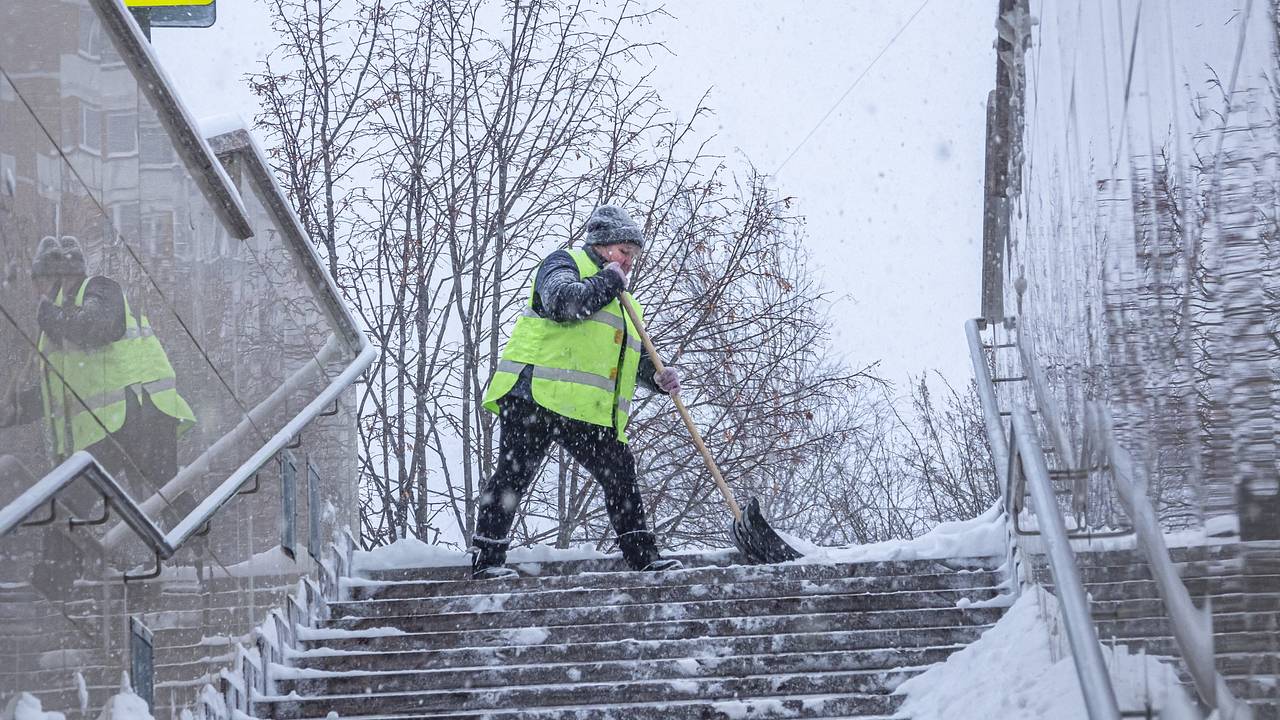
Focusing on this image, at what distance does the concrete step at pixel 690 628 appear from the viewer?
5.43m

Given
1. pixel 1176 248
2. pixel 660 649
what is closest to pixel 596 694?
pixel 660 649

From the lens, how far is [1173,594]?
2.28 metres

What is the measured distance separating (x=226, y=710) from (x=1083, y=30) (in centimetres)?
326

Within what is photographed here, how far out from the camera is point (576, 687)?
4.97 metres

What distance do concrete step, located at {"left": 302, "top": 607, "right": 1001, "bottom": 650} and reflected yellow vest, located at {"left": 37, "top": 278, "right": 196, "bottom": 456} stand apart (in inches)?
50.7

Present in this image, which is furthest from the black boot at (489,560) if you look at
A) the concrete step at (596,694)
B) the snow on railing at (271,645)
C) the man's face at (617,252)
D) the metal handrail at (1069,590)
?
the metal handrail at (1069,590)

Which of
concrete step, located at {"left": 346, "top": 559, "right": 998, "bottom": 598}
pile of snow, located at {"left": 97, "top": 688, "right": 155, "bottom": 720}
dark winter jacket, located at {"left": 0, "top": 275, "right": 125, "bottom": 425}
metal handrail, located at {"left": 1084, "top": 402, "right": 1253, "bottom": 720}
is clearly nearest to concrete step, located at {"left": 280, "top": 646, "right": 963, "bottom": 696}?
concrete step, located at {"left": 346, "top": 559, "right": 998, "bottom": 598}

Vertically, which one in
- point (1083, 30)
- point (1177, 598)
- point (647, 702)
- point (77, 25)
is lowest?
point (647, 702)

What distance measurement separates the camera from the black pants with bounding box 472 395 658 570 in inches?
242

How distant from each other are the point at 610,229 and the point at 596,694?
2222 mm

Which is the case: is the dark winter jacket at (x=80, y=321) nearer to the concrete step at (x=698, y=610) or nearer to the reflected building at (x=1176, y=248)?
the concrete step at (x=698, y=610)

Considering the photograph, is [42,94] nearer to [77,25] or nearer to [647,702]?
[77,25]

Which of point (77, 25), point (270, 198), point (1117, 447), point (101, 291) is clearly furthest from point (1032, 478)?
point (270, 198)

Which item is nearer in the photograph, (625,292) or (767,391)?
(625,292)
